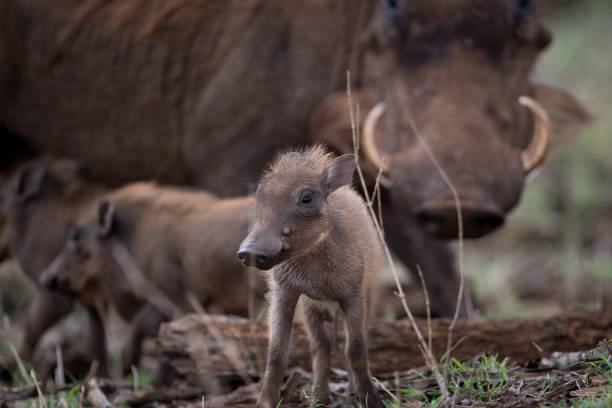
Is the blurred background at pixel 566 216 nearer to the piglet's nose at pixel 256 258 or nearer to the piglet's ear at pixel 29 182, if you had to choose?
the piglet's ear at pixel 29 182

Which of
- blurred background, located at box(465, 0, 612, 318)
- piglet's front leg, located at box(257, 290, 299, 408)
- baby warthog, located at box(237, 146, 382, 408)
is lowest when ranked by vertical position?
blurred background, located at box(465, 0, 612, 318)

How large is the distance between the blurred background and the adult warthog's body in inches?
39.1

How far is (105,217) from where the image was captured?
5.18m

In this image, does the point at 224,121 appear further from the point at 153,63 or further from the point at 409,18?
→ the point at 409,18

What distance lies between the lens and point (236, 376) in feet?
12.5

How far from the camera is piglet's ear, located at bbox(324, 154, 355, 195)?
117 inches

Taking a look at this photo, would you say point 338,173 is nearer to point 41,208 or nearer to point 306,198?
point 306,198

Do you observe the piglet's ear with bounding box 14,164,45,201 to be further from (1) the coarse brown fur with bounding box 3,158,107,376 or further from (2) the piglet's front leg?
(2) the piglet's front leg

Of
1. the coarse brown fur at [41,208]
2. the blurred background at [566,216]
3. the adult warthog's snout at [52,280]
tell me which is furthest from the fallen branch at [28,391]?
the blurred background at [566,216]

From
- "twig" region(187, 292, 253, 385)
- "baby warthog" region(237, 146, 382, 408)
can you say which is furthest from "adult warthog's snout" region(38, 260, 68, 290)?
"baby warthog" region(237, 146, 382, 408)

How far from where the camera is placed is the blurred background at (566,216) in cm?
697

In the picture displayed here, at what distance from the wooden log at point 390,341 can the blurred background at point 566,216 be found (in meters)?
1.22

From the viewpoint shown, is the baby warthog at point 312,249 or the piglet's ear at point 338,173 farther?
the piglet's ear at point 338,173

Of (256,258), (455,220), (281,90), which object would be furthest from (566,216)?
(256,258)
